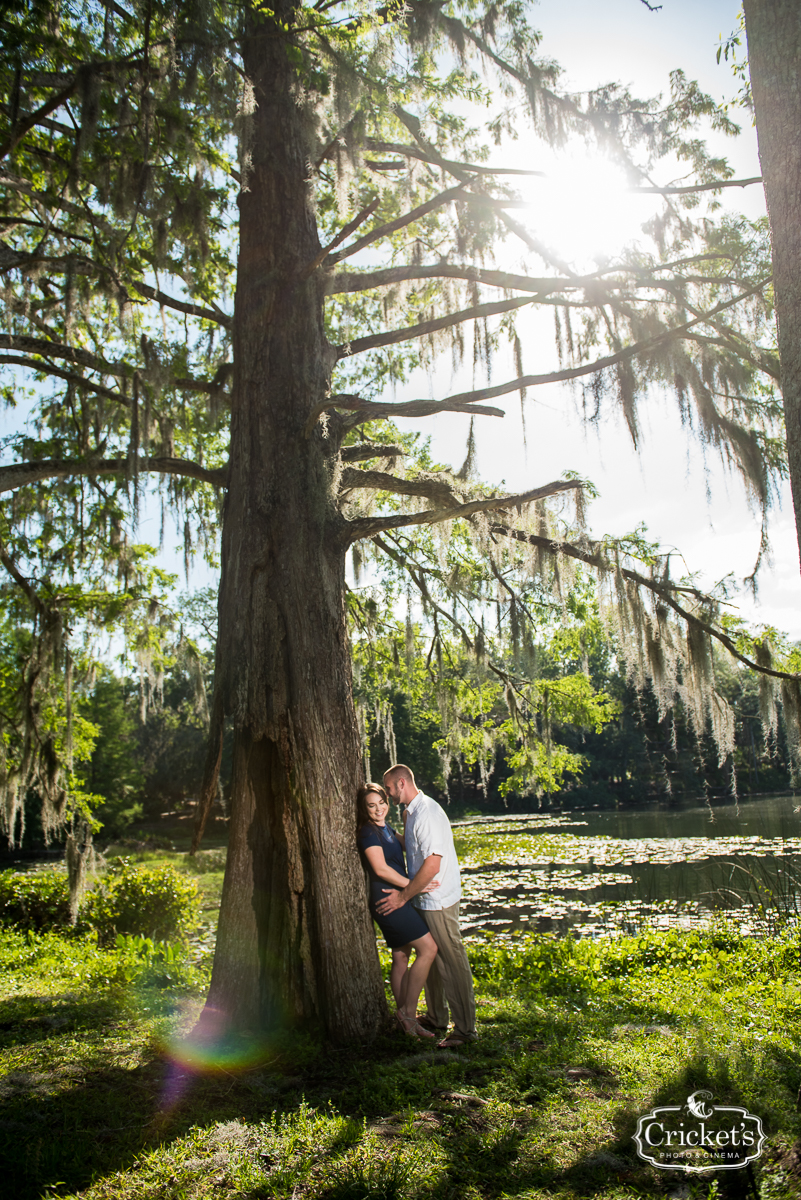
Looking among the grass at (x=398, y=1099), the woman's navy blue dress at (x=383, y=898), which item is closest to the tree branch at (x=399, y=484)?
the woman's navy blue dress at (x=383, y=898)

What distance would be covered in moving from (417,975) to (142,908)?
6.07 metres

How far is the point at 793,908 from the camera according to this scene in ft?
26.1

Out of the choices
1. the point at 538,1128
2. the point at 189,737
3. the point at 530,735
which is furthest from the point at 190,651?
the point at 189,737

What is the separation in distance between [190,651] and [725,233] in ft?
23.1

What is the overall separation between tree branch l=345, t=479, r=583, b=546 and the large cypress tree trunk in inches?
7.3

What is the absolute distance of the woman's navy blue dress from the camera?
13.6ft

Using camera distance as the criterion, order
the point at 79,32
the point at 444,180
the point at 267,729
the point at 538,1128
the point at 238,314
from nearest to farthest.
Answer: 1. the point at 538,1128
2. the point at 267,729
3. the point at 79,32
4. the point at 238,314
5. the point at 444,180

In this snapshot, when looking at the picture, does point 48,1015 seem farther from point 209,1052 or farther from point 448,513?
point 448,513

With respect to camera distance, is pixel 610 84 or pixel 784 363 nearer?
pixel 784 363

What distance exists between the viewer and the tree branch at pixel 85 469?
16.5ft

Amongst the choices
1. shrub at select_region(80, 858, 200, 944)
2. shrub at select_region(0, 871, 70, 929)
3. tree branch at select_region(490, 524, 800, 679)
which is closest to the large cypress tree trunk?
tree branch at select_region(490, 524, 800, 679)

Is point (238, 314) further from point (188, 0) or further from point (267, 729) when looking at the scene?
point (267, 729)

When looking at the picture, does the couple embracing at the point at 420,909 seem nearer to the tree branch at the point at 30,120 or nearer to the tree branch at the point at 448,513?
the tree branch at the point at 448,513

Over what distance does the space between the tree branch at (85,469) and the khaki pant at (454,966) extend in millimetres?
3550
